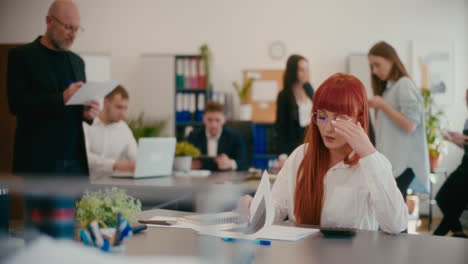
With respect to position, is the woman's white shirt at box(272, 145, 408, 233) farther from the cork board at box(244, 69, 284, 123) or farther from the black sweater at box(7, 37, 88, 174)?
the cork board at box(244, 69, 284, 123)

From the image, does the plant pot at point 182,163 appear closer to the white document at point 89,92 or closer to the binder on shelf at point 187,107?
the white document at point 89,92

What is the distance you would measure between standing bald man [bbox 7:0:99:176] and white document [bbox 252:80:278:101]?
11.2ft

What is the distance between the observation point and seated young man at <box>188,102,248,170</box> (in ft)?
11.1

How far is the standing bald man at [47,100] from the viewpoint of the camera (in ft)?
6.68

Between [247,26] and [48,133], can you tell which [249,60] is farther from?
[48,133]

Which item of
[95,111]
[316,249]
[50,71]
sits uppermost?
[50,71]

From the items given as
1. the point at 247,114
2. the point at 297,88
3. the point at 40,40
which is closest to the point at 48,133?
the point at 40,40

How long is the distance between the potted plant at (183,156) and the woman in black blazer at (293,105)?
0.58 meters

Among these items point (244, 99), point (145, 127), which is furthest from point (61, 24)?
point (244, 99)

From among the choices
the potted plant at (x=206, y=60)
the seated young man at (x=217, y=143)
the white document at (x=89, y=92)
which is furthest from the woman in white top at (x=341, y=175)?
the potted plant at (x=206, y=60)

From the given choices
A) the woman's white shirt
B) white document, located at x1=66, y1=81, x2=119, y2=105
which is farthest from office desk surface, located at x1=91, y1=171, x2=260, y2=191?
the woman's white shirt

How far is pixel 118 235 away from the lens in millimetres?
887

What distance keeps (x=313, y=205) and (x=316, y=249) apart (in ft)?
1.16

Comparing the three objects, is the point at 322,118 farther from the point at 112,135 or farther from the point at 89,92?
the point at 112,135
